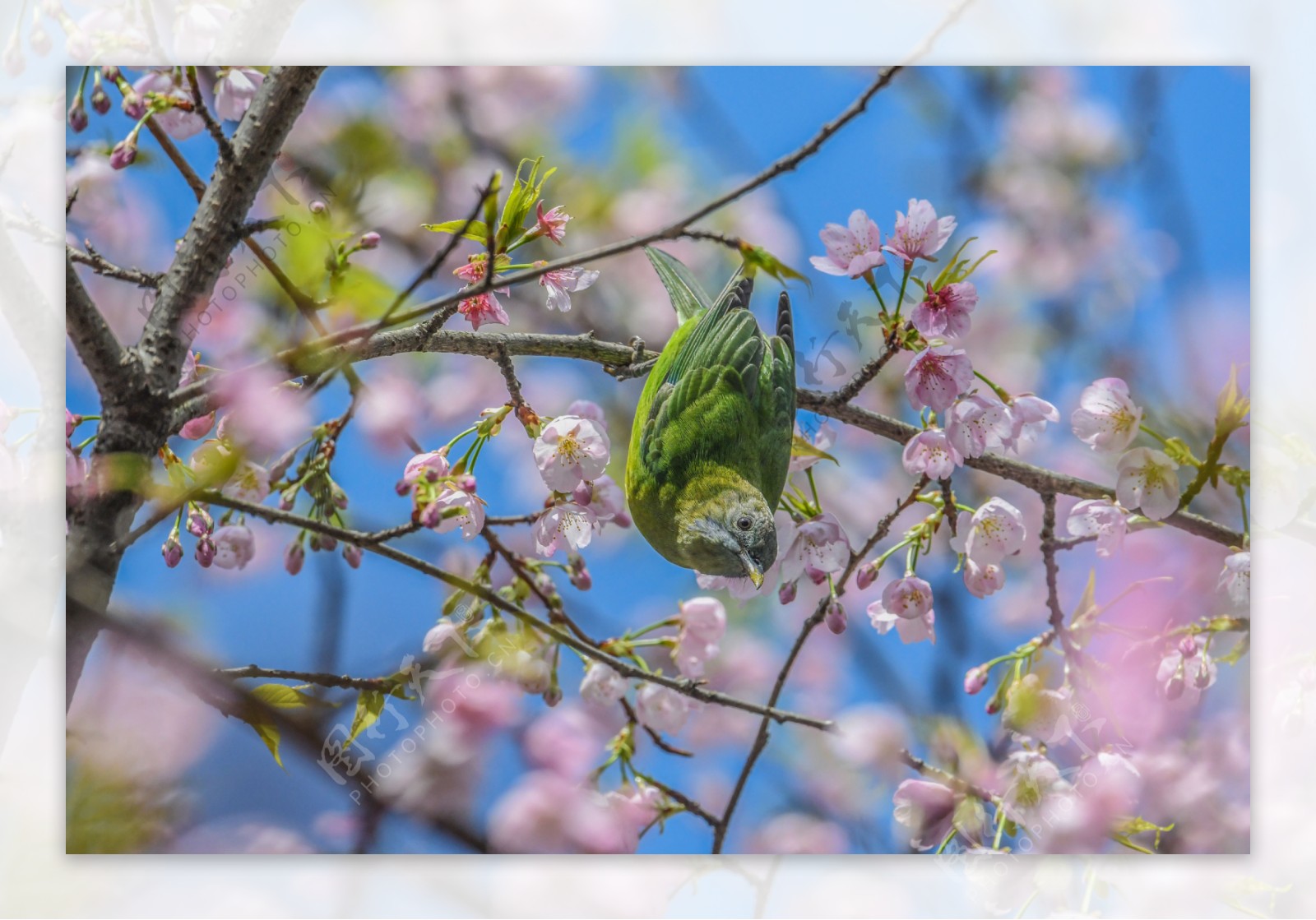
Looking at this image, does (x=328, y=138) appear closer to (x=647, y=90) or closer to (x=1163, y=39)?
(x=647, y=90)

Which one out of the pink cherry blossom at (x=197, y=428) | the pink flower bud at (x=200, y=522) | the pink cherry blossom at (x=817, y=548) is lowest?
the pink cherry blossom at (x=817, y=548)

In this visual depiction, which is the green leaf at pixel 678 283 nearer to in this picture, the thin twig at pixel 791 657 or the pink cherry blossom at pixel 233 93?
the thin twig at pixel 791 657

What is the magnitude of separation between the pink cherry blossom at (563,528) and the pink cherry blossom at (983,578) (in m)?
0.69

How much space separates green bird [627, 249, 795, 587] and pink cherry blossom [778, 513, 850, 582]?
7 centimetres

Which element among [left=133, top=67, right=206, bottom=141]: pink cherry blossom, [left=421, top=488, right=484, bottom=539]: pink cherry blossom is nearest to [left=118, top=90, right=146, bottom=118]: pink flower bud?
[left=133, top=67, right=206, bottom=141]: pink cherry blossom

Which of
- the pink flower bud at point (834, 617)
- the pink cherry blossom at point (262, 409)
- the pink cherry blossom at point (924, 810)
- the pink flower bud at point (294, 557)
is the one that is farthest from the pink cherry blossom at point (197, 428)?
the pink cherry blossom at point (924, 810)

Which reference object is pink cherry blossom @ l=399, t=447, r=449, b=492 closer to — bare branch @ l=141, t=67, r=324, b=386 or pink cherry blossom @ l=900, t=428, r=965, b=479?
bare branch @ l=141, t=67, r=324, b=386

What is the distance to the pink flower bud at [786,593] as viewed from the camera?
1.99 meters

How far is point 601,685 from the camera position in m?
1.95

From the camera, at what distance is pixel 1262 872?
2.07 meters

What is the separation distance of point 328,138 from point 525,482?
732mm

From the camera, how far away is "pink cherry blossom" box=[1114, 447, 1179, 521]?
1957 mm

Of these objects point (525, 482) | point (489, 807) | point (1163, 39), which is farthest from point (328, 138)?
point (1163, 39)

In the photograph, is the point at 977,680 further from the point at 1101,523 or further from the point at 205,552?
the point at 205,552
